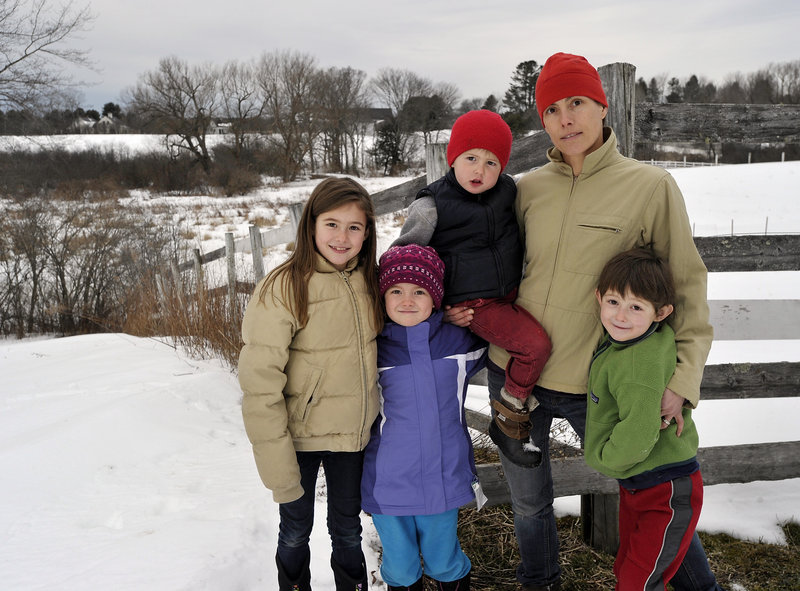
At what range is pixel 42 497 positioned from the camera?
269cm

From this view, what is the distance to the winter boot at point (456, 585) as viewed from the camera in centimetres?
205

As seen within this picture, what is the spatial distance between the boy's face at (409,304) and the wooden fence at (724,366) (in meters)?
1.14

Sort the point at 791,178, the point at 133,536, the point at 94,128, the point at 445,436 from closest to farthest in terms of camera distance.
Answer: the point at 445,436
the point at 133,536
the point at 791,178
the point at 94,128

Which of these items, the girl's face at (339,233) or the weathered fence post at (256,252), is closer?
the girl's face at (339,233)

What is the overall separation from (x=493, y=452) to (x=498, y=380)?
61.1 inches

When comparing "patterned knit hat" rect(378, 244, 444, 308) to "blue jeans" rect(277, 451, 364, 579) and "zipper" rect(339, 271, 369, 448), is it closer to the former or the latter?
"zipper" rect(339, 271, 369, 448)

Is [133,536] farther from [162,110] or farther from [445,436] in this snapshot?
[162,110]

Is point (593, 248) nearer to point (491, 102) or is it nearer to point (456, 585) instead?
point (456, 585)

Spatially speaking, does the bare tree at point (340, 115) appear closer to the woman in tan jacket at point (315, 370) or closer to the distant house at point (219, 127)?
the distant house at point (219, 127)

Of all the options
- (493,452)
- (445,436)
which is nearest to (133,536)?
(445,436)

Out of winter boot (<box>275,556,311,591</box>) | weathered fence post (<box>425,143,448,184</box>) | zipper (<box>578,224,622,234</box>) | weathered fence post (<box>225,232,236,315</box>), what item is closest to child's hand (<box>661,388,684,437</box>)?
zipper (<box>578,224,622,234</box>)

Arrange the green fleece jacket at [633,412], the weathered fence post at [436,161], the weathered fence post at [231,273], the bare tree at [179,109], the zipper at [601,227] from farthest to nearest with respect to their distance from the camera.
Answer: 1. the bare tree at [179,109]
2. the weathered fence post at [231,273]
3. the weathered fence post at [436,161]
4. the zipper at [601,227]
5. the green fleece jacket at [633,412]


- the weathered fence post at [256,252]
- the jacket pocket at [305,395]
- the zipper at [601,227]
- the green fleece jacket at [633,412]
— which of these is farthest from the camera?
the weathered fence post at [256,252]

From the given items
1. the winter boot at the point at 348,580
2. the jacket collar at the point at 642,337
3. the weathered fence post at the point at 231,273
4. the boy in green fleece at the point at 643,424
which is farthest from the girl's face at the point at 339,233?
the weathered fence post at the point at 231,273
